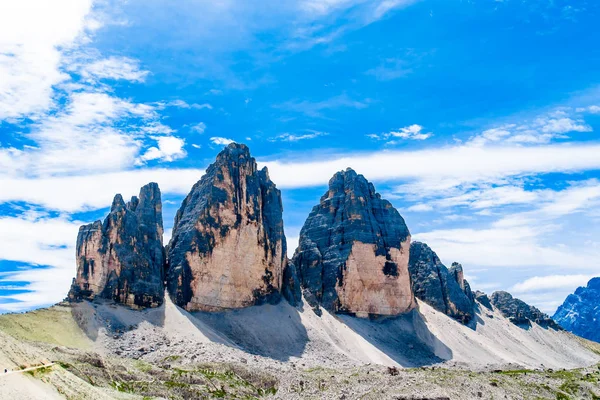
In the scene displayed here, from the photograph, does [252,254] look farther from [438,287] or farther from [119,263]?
[438,287]

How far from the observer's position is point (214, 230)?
131 m

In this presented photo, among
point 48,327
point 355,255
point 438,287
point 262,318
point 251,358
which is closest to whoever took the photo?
point 48,327

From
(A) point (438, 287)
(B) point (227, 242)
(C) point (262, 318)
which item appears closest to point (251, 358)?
(C) point (262, 318)

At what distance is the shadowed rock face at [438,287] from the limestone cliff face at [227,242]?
183 ft

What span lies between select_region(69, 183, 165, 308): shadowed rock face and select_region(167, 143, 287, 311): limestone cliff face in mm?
6337

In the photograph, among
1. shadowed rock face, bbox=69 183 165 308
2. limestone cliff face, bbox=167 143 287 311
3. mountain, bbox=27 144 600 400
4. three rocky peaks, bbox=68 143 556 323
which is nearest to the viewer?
mountain, bbox=27 144 600 400

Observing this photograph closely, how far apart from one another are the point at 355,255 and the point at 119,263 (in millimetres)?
64768

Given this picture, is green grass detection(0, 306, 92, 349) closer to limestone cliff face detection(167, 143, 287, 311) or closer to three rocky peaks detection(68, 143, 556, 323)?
three rocky peaks detection(68, 143, 556, 323)

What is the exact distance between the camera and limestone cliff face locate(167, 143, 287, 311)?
4961 inches

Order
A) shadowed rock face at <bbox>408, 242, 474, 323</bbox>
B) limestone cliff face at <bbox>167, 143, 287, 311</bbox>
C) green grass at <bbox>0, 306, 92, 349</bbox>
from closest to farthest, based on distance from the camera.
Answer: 1. green grass at <bbox>0, 306, 92, 349</bbox>
2. limestone cliff face at <bbox>167, 143, 287, 311</bbox>
3. shadowed rock face at <bbox>408, 242, 474, 323</bbox>

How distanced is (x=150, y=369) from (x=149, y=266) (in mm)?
39587

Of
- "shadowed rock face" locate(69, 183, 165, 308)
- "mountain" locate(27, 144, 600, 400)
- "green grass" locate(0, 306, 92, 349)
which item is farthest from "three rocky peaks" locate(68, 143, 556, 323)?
"green grass" locate(0, 306, 92, 349)

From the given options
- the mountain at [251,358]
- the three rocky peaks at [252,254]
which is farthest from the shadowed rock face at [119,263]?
the mountain at [251,358]

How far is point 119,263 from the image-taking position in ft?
387
